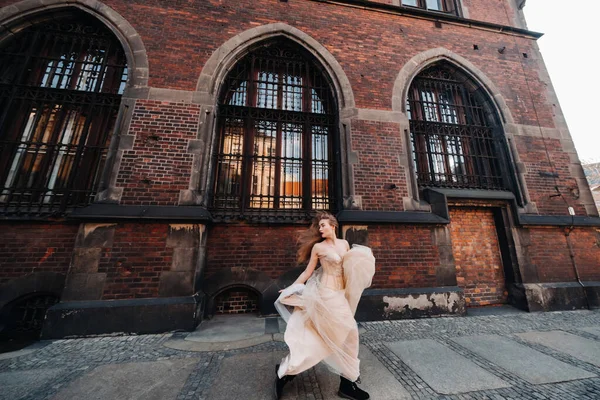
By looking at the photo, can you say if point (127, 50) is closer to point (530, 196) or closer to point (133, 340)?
point (133, 340)

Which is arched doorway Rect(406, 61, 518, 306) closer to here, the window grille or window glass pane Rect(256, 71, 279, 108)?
the window grille

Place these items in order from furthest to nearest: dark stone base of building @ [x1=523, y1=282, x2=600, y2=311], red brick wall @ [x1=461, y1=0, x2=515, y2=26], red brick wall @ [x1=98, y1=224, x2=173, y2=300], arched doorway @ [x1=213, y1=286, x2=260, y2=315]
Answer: red brick wall @ [x1=461, y1=0, x2=515, y2=26] < dark stone base of building @ [x1=523, y1=282, x2=600, y2=311] < arched doorway @ [x1=213, y1=286, x2=260, y2=315] < red brick wall @ [x1=98, y1=224, x2=173, y2=300]

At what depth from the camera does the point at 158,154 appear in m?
4.34

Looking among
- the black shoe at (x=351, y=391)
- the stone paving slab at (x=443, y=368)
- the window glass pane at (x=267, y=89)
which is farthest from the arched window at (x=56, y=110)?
the stone paving slab at (x=443, y=368)

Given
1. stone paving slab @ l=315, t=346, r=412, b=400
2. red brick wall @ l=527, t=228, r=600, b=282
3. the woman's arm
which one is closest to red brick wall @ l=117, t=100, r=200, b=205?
the woman's arm

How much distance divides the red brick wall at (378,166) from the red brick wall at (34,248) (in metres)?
5.41

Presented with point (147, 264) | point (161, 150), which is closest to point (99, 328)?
point (147, 264)

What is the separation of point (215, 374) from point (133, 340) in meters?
1.75

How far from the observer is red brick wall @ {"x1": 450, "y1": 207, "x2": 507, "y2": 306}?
505 centimetres

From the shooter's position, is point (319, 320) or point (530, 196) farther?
point (530, 196)

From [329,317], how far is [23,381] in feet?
10.0

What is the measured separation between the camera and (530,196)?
5.48m

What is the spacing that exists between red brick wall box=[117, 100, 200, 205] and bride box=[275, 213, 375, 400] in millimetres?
3199

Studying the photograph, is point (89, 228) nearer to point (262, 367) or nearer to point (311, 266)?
point (262, 367)
